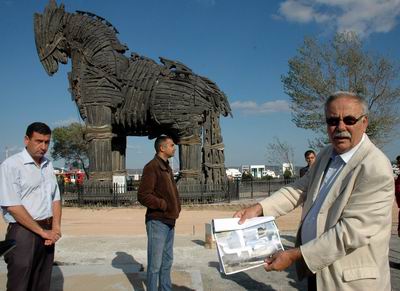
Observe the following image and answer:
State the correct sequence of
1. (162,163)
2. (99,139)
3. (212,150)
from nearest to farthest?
(162,163) < (99,139) < (212,150)

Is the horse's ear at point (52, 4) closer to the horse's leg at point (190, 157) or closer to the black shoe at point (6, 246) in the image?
the horse's leg at point (190, 157)

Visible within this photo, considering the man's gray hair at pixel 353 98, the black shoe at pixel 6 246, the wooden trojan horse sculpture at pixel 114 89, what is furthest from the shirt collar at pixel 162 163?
the wooden trojan horse sculpture at pixel 114 89

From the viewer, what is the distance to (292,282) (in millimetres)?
5988

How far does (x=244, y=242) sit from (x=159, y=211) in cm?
239

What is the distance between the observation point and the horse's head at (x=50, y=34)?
17.1 meters

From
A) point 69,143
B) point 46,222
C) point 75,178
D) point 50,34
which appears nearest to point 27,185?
point 46,222

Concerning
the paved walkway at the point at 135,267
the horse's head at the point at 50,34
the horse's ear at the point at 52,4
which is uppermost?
the horse's ear at the point at 52,4

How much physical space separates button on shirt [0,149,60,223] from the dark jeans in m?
1.20

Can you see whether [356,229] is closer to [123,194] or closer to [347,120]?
[347,120]

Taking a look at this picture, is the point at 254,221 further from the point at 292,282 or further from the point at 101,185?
the point at 101,185

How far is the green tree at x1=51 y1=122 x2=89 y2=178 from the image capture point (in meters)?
52.3

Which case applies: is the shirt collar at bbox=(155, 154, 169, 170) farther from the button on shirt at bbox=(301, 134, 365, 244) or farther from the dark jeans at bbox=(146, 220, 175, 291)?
the button on shirt at bbox=(301, 134, 365, 244)

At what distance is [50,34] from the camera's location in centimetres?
1720

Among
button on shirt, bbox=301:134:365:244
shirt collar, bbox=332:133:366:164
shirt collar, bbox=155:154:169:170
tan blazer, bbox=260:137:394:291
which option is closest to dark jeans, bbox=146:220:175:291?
shirt collar, bbox=155:154:169:170
